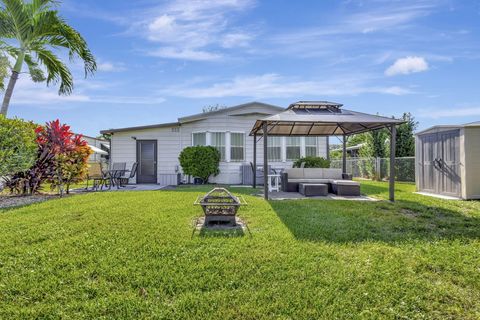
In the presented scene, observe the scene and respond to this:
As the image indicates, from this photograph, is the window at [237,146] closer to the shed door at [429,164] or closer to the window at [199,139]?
the window at [199,139]

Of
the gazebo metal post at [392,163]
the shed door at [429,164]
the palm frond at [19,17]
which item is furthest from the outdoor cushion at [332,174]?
the palm frond at [19,17]

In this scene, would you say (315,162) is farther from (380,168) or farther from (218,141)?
(380,168)

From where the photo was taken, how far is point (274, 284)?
3.28m

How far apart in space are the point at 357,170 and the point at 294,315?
19910mm

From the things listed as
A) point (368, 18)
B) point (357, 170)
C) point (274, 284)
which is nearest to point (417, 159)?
point (368, 18)

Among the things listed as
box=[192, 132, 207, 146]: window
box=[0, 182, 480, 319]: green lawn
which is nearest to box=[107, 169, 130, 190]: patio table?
box=[192, 132, 207, 146]: window

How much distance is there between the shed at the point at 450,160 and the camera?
896cm

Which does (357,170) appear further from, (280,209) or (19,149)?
(19,149)

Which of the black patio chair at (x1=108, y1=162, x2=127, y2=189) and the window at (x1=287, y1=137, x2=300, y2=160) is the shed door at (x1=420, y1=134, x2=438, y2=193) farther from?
the black patio chair at (x1=108, y1=162, x2=127, y2=189)

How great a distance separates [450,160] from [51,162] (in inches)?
539

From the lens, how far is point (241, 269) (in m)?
3.60

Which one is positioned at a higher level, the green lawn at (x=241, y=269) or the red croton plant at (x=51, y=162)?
the red croton plant at (x=51, y=162)

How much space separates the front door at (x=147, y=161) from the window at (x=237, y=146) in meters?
4.20

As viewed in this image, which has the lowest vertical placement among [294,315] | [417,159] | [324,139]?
[294,315]
